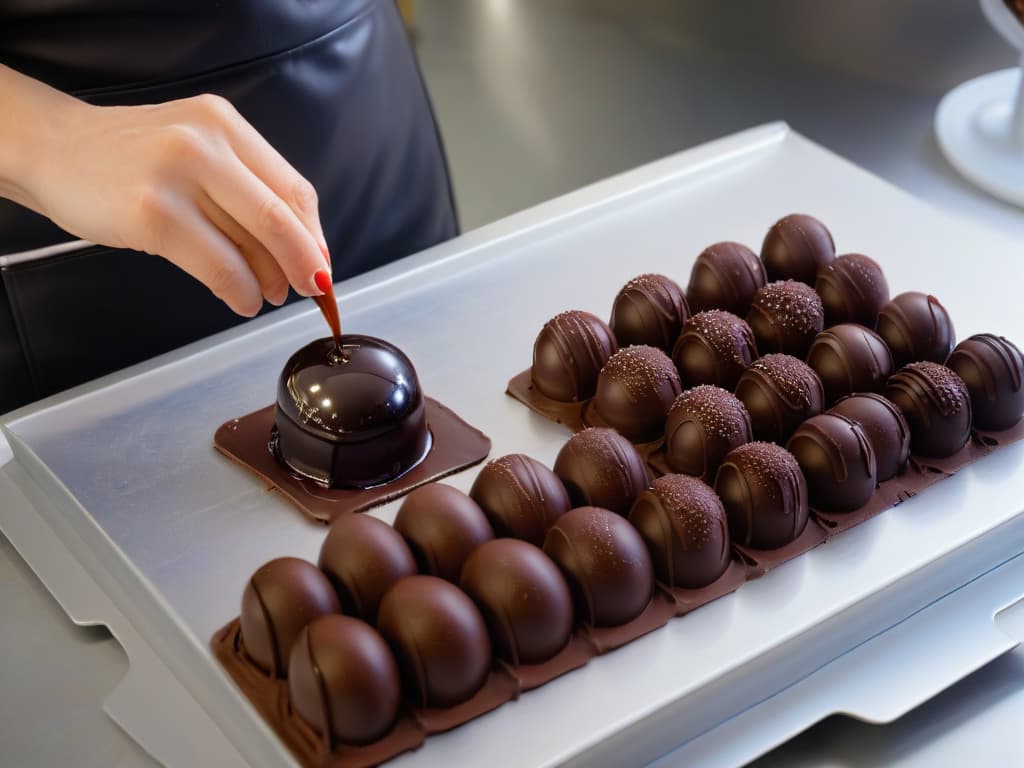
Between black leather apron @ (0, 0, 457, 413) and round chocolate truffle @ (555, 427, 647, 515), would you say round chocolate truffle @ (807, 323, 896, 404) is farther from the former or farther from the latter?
black leather apron @ (0, 0, 457, 413)

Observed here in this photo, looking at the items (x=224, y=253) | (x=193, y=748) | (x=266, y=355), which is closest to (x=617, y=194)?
(x=266, y=355)

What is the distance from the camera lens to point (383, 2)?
145 cm

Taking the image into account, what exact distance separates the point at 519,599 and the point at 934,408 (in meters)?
0.43

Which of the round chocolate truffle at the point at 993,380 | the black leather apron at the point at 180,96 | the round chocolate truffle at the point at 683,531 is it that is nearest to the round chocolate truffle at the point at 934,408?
the round chocolate truffle at the point at 993,380

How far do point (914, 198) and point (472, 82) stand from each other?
1.07 meters

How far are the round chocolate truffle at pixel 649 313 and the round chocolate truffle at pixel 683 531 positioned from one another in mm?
257

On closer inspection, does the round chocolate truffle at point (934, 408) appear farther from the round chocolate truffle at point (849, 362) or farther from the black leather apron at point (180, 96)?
the black leather apron at point (180, 96)

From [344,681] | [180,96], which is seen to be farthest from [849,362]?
[180,96]

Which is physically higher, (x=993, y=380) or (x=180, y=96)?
(x=180, y=96)

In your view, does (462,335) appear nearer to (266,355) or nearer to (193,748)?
(266,355)

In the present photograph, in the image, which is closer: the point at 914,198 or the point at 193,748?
the point at 193,748

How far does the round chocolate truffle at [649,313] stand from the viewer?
1.21 meters

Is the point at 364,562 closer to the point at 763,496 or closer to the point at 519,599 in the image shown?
the point at 519,599

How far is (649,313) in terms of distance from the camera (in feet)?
3.96
